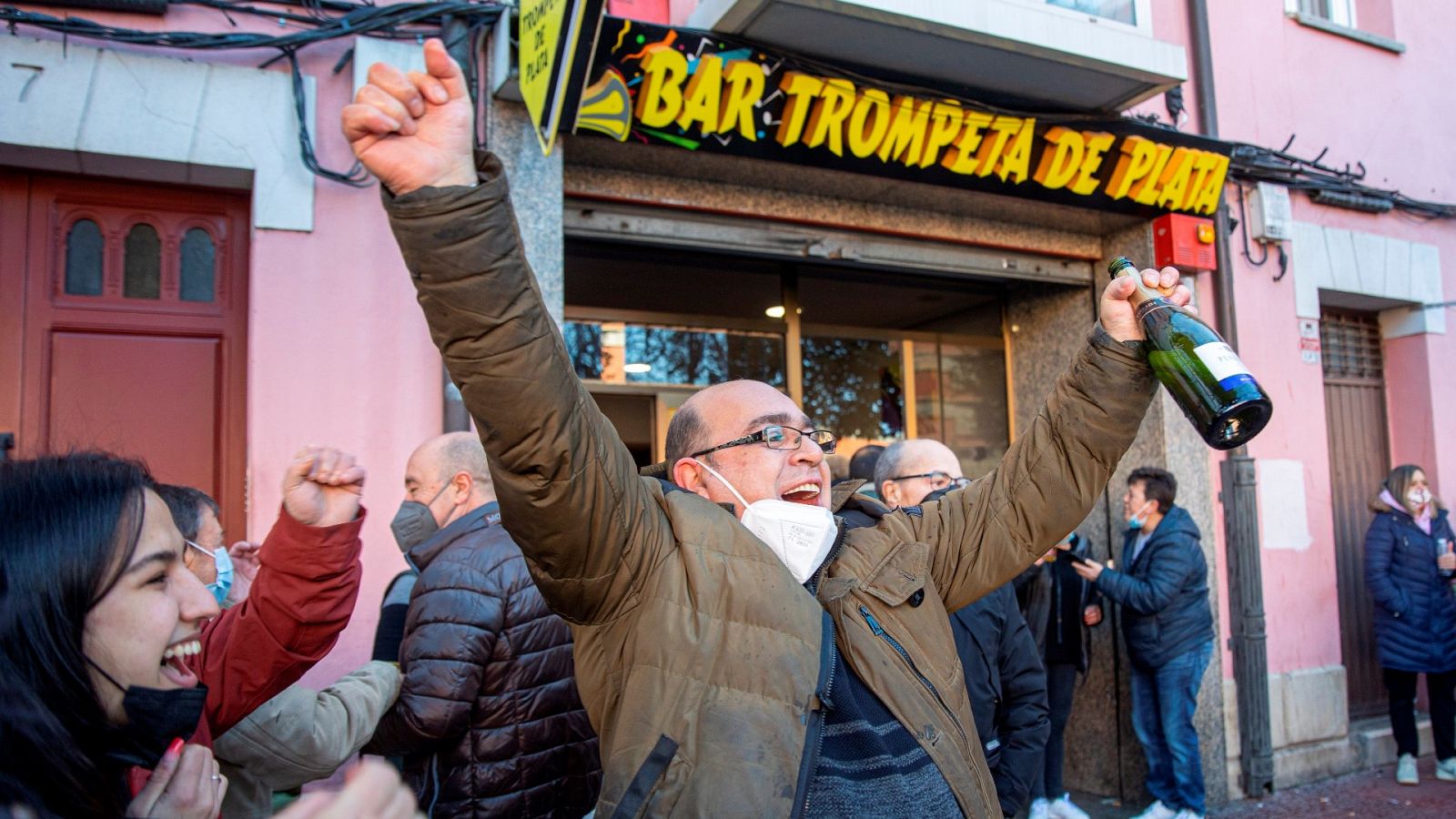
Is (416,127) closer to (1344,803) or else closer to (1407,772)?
(1344,803)

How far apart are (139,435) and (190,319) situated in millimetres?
537

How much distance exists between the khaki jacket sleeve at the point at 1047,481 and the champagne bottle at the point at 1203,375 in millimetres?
90

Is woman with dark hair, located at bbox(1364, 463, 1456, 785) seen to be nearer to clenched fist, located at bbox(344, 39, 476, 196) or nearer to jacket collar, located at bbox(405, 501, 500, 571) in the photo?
jacket collar, located at bbox(405, 501, 500, 571)

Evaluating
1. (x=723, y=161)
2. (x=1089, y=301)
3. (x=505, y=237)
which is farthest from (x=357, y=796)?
(x=1089, y=301)

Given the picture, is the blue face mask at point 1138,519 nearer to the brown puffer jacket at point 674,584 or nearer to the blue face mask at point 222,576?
the brown puffer jacket at point 674,584

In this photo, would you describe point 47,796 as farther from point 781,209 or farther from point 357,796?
point 781,209

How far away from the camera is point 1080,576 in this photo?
550 centimetres

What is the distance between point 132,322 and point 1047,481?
3.81m

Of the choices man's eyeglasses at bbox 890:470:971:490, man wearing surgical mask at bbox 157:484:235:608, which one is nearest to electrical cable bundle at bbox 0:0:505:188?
man wearing surgical mask at bbox 157:484:235:608

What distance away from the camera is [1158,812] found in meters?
5.57

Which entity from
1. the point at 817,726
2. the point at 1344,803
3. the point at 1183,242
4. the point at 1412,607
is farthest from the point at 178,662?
the point at 1412,607

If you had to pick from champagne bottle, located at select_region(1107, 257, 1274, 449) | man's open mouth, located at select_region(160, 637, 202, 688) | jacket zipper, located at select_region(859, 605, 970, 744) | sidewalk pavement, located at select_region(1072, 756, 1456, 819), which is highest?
champagne bottle, located at select_region(1107, 257, 1274, 449)

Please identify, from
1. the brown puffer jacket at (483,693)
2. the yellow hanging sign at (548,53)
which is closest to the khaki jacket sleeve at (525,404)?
the brown puffer jacket at (483,693)

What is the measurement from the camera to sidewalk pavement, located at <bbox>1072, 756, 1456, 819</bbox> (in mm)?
5840
